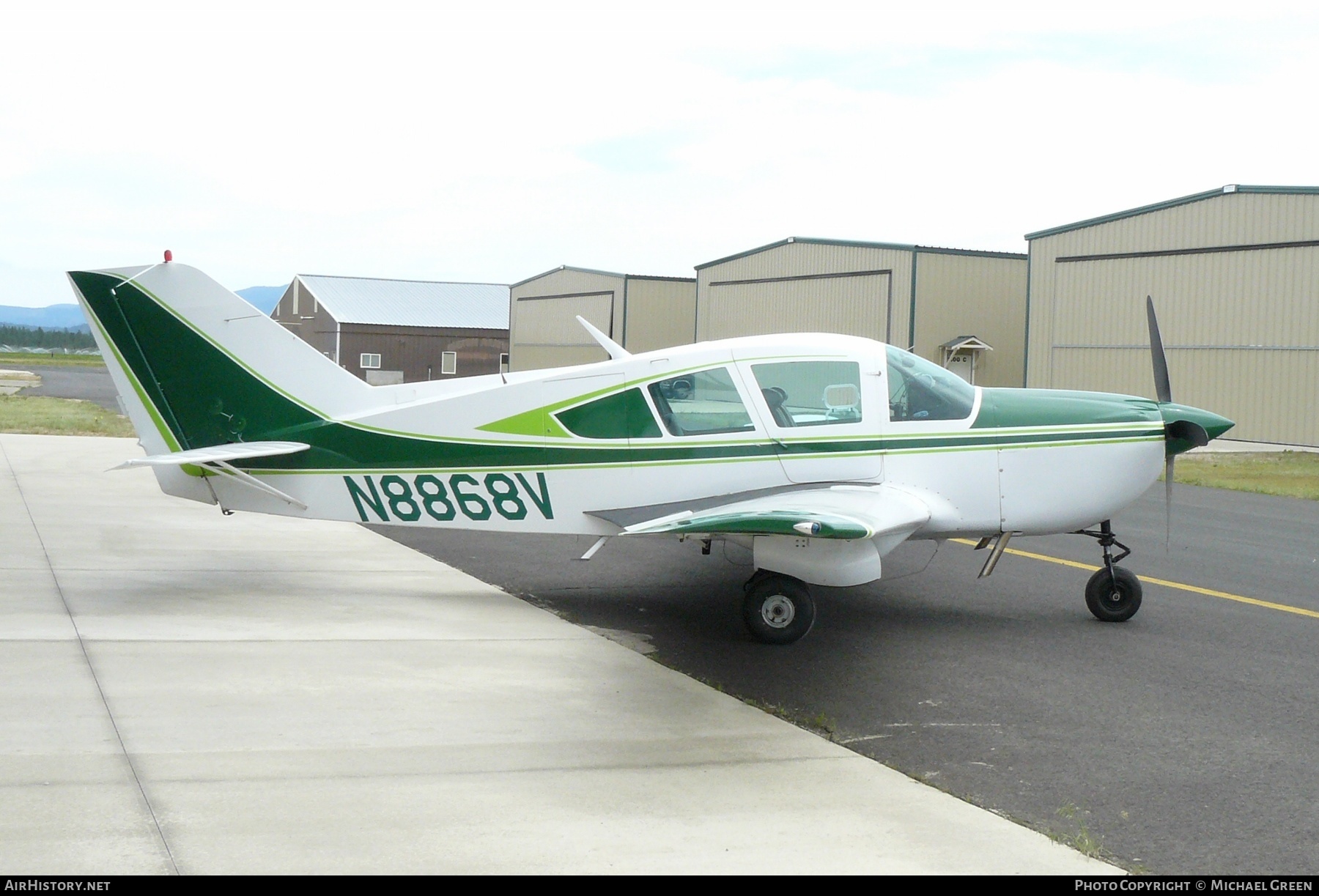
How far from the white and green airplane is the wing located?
0.06 metres

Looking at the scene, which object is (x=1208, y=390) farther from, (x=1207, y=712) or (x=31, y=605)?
(x=31, y=605)

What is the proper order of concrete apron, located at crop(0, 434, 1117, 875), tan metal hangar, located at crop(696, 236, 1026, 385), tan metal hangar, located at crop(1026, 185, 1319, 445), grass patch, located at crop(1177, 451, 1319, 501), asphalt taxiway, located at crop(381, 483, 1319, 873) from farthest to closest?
tan metal hangar, located at crop(696, 236, 1026, 385)
tan metal hangar, located at crop(1026, 185, 1319, 445)
grass patch, located at crop(1177, 451, 1319, 501)
asphalt taxiway, located at crop(381, 483, 1319, 873)
concrete apron, located at crop(0, 434, 1117, 875)

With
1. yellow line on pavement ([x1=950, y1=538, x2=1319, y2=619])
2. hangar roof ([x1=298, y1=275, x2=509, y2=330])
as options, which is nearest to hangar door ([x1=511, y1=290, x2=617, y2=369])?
hangar roof ([x1=298, y1=275, x2=509, y2=330])

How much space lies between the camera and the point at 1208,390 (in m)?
27.5

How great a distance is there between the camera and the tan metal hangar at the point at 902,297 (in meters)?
33.4

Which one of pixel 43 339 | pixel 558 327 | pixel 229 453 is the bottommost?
pixel 229 453

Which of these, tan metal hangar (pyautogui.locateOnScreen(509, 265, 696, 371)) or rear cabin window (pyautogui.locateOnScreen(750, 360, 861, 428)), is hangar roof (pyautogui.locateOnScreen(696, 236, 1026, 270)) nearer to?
tan metal hangar (pyautogui.locateOnScreen(509, 265, 696, 371))

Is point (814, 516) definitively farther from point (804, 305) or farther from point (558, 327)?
point (558, 327)

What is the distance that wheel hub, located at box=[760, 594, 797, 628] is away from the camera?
25.3ft

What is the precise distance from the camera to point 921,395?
331 inches

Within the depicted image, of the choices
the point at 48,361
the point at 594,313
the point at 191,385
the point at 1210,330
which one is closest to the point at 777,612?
the point at 191,385

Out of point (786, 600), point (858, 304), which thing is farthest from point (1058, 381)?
point (786, 600)

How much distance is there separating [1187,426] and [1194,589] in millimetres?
2331

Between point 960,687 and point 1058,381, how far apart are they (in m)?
25.9
